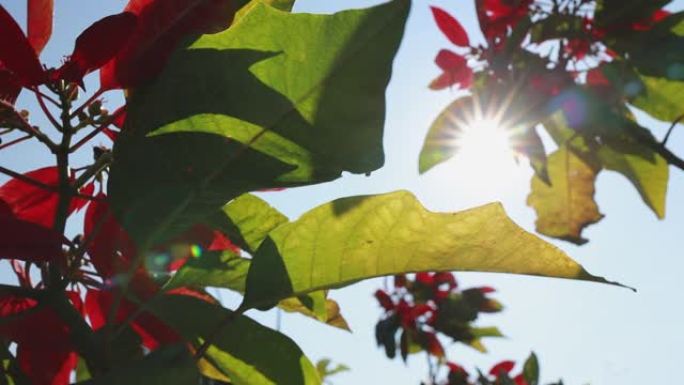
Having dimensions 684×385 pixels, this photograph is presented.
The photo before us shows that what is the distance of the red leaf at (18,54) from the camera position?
0.59 m

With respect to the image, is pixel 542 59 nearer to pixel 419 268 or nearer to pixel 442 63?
pixel 442 63

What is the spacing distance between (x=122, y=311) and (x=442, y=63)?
150cm

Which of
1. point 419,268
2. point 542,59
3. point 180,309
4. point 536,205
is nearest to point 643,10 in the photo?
point 542,59

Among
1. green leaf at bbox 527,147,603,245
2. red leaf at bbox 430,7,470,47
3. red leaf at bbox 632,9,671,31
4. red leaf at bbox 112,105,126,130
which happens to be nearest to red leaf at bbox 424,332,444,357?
green leaf at bbox 527,147,603,245

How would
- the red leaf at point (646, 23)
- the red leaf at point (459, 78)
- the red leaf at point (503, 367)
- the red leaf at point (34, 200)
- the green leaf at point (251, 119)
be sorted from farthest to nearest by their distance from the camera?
the red leaf at point (503, 367) < the red leaf at point (459, 78) < the red leaf at point (646, 23) < the red leaf at point (34, 200) < the green leaf at point (251, 119)

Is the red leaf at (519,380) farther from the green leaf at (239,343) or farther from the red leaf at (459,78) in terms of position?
the green leaf at (239,343)

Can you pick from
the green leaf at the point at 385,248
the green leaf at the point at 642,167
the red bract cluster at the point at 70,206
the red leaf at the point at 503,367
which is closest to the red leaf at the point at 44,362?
the red bract cluster at the point at 70,206

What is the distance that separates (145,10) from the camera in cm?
61

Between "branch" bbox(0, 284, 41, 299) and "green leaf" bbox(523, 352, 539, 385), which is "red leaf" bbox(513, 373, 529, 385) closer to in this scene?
"green leaf" bbox(523, 352, 539, 385)

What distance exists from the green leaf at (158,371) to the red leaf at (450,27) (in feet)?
5.88

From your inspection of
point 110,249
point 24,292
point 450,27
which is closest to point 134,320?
point 110,249

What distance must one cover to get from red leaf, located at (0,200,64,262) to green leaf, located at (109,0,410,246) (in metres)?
0.05

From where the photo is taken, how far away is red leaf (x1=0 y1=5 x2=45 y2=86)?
59 cm

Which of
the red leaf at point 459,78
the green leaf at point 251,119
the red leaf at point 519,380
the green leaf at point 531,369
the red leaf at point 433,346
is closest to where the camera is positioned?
the green leaf at point 251,119
